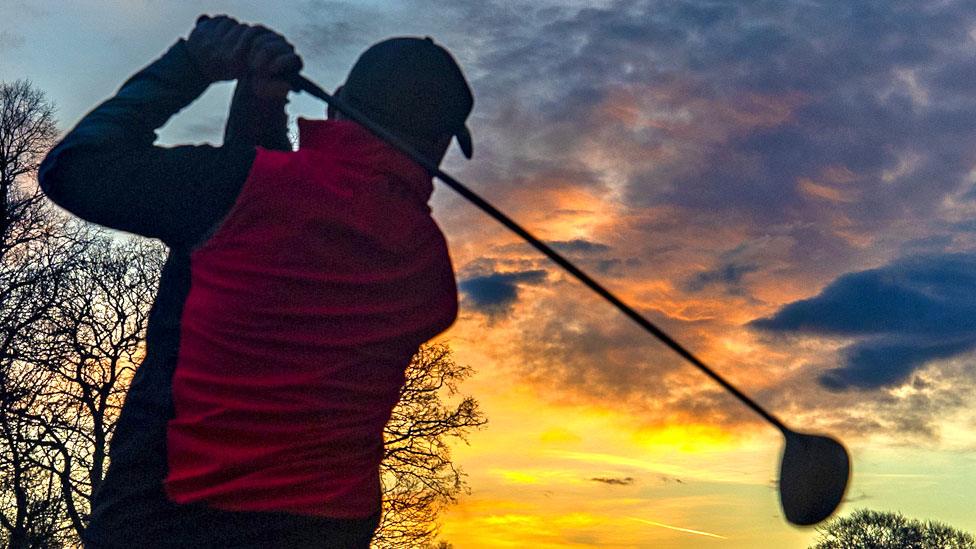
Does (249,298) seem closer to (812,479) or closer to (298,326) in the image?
(298,326)

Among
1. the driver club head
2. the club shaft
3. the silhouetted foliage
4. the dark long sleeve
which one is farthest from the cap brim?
the silhouetted foliage

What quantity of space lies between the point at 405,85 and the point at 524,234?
65 centimetres

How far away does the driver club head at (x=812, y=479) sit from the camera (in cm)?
371

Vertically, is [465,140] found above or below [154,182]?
above

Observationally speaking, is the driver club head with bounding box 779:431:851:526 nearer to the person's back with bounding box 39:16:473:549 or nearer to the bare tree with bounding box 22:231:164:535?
the person's back with bounding box 39:16:473:549

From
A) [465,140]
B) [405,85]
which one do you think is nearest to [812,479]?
[465,140]

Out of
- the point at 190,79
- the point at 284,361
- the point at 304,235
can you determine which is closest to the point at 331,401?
the point at 284,361

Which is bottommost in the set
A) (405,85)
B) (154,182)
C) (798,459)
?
(798,459)

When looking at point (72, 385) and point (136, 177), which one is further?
point (72, 385)

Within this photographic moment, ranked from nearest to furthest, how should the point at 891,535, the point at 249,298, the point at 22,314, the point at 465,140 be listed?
the point at 249,298
the point at 465,140
the point at 22,314
the point at 891,535

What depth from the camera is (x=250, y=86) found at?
234cm

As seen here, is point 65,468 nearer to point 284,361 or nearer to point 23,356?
point 23,356

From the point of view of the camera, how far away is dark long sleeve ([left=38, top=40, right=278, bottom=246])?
6.99 ft

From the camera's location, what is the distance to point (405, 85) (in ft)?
7.89
